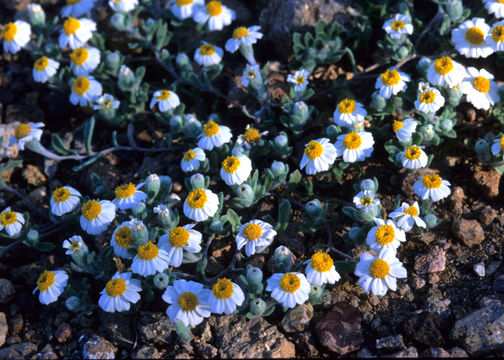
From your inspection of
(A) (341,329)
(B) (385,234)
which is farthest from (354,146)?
(A) (341,329)

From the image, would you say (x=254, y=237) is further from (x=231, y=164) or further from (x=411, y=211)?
(x=411, y=211)

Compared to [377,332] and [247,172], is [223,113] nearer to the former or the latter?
[247,172]

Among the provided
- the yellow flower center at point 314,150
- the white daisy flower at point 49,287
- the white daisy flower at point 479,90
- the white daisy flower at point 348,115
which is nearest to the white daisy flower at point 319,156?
the yellow flower center at point 314,150

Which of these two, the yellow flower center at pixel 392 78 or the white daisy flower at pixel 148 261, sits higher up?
the yellow flower center at pixel 392 78

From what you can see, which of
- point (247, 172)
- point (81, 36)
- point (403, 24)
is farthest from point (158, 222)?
point (403, 24)

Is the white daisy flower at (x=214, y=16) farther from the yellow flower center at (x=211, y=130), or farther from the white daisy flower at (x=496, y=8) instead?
the white daisy flower at (x=496, y=8)

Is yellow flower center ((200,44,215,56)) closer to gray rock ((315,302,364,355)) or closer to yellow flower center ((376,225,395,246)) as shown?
yellow flower center ((376,225,395,246))
